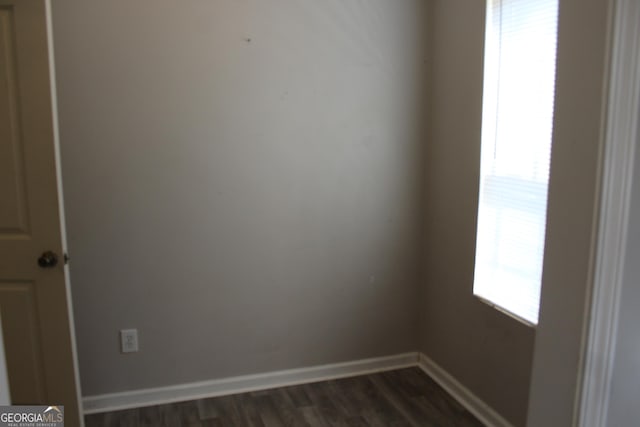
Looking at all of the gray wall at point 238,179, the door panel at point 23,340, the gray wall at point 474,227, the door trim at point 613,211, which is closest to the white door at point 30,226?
the door panel at point 23,340

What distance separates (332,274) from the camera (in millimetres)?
3027

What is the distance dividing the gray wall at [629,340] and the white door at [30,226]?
201 cm

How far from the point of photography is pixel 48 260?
2.12 meters

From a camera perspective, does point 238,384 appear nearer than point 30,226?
No

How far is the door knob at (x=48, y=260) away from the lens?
2.11 metres

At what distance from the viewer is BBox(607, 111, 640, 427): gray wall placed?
1225 mm

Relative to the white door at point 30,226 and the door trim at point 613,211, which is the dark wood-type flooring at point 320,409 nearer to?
the white door at point 30,226

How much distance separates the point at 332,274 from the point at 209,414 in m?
1.01

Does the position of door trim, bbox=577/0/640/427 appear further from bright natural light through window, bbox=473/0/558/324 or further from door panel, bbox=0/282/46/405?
door panel, bbox=0/282/46/405

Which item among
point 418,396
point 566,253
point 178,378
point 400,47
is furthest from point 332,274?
point 566,253

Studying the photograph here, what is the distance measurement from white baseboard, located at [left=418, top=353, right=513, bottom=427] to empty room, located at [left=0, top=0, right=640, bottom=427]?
1 centimetres

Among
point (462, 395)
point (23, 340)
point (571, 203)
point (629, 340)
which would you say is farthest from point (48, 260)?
point (462, 395)

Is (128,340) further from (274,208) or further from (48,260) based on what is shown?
(274,208)

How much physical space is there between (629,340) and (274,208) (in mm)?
1912
